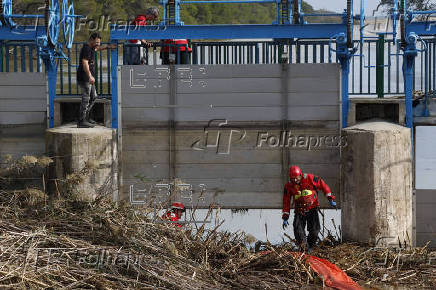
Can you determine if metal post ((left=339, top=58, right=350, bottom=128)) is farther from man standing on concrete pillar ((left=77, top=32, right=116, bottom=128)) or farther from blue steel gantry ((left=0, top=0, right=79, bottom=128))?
blue steel gantry ((left=0, top=0, right=79, bottom=128))

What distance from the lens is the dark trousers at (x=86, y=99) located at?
45.4ft

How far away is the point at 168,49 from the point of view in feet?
48.5

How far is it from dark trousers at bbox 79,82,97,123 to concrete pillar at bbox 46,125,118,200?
10.6 inches

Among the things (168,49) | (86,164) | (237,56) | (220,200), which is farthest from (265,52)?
(86,164)

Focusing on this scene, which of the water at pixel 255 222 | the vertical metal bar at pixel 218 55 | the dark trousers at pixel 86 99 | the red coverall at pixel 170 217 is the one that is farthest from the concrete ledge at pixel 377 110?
the dark trousers at pixel 86 99

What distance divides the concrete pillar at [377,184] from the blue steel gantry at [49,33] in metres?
5.11

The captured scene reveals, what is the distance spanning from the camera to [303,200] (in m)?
12.9

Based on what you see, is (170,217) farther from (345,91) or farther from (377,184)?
(345,91)

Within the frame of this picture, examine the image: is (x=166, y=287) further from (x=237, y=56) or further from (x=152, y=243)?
(x=237, y=56)

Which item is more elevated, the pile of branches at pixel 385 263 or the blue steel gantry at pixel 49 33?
the blue steel gantry at pixel 49 33

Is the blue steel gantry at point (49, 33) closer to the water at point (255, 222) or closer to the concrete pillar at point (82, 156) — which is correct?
the concrete pillar at point (82, 156)

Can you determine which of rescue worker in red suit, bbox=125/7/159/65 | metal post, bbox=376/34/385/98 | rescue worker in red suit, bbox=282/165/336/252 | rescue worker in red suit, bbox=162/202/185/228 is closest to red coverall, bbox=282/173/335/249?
rescue worker in red suit, bbox=282/165/336/252

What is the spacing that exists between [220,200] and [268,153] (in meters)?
1.16

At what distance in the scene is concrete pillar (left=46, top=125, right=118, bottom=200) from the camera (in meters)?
13.5
